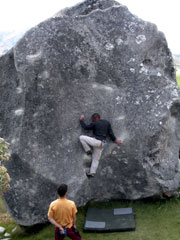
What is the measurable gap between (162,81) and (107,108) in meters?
1.93

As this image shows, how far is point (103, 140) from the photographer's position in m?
9.30

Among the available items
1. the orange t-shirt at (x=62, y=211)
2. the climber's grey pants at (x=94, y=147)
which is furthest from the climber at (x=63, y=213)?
the climber's grey pants at (x=94, y=147)

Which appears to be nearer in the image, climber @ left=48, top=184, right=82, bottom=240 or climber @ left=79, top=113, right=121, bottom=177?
climber @ left=48, top=184, right=82, bottom=240

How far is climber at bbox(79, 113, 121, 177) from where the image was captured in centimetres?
922

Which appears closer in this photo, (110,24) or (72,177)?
(72,177)

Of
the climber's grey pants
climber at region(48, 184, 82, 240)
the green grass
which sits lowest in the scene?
the green grass

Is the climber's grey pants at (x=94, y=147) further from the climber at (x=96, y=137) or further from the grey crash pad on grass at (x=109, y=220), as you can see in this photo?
the grey crash pad on grass at (x=109, y=220)

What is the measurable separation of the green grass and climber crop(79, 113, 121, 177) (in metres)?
1.81

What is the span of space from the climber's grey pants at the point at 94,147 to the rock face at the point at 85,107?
0.21m

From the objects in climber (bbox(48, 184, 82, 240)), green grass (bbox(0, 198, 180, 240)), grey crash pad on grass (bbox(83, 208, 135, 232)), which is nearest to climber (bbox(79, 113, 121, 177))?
grey crash pad on grass (bbox(83, 208, 135, 232))

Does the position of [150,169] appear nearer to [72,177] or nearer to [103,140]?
[103,140]

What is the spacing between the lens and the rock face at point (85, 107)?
8828 millimetres

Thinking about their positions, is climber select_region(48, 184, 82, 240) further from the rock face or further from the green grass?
the rock face

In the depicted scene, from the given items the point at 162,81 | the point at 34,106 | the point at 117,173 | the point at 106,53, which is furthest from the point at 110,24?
the point at 117,173
